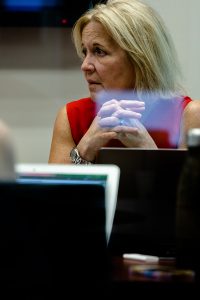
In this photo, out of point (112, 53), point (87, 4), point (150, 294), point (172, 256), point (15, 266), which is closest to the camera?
point (15, 266)

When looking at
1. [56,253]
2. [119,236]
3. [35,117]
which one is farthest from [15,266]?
[35,117]

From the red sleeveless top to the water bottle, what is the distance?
30.5 inches

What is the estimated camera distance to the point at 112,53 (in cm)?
200

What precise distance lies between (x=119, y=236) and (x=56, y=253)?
37 cm

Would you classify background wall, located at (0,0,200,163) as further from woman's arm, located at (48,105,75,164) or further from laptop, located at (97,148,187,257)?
laptop, located at (97,148,187,257)

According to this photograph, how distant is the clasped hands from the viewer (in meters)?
1.68

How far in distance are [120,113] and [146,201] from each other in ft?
1.93

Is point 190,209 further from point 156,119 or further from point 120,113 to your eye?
point 156,119

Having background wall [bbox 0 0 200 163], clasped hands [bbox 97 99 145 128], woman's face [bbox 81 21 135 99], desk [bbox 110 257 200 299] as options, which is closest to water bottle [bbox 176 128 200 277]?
desk [bbox 110 257 200 299]

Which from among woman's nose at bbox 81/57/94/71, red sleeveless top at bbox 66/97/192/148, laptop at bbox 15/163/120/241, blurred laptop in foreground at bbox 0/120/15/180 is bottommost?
red sleeveless top at bbox 66/97/192/148

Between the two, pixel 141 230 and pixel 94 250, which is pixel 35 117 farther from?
pixel 94 250

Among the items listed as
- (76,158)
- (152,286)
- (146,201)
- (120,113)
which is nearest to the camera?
(152,286)

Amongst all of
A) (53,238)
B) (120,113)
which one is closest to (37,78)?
(120,113)

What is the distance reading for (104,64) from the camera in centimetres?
199
